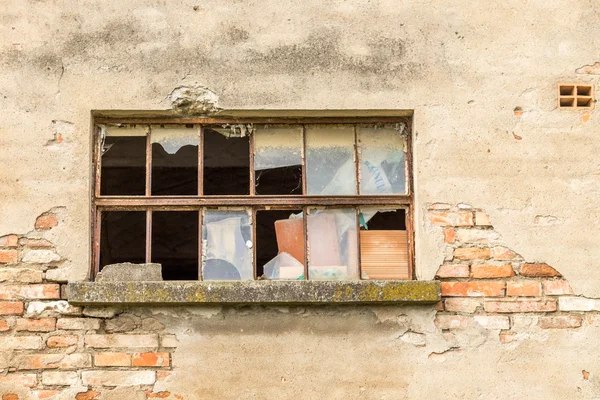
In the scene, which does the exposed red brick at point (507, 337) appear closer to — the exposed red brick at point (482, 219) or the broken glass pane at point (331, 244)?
the exposed red brick at point (482, 219)

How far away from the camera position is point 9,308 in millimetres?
4191

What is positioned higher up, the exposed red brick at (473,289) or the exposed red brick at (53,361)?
the exposed red brick at (473,289)

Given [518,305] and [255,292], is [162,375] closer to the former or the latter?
[255,292]

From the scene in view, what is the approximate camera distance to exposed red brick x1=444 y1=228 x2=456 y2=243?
429 cm

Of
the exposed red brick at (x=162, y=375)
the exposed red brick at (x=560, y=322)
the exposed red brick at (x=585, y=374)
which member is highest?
the exposed red brick at (x=560, y=322)

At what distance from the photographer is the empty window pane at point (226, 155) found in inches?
179

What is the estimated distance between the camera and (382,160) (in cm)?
452

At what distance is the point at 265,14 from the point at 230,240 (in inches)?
52.8

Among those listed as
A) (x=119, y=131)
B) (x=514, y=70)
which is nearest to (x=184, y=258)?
(x=119, y=131)

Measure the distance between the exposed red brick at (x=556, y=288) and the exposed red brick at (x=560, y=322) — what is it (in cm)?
13

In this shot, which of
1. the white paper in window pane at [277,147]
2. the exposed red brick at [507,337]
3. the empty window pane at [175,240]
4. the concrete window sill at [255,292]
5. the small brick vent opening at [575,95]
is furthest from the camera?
the empty window pane at [175,240]

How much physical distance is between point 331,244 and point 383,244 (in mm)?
303

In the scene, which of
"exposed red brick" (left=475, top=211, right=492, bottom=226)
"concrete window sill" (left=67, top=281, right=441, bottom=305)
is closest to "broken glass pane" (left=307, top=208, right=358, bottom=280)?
"concrete window sill" (left=67, top=281, right=441, bottom=305)

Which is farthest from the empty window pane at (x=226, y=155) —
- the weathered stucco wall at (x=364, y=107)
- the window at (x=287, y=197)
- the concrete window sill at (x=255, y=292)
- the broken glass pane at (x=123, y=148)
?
the concrete window sill at (x=255, y=292)
